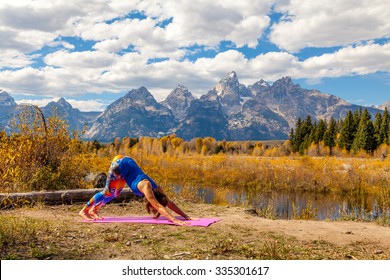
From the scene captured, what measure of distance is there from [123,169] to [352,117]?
71142 millimetres

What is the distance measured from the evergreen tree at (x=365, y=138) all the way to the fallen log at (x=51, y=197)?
60.0 m

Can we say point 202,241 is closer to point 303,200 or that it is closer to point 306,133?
point 303,200

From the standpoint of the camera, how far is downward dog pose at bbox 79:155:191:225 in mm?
8492

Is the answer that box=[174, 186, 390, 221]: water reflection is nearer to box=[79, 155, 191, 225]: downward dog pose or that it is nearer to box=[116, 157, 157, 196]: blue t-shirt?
box=[79, 155, 191, 225]: downward dog pose

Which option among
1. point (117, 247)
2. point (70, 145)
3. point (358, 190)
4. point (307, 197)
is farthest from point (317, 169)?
point (117, 247)

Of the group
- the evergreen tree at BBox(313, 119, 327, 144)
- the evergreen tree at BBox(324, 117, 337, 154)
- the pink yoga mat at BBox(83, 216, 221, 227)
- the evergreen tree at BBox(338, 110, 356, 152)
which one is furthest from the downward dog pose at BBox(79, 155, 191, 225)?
the evergreen tree at BBox(313, 119, 327, 144)

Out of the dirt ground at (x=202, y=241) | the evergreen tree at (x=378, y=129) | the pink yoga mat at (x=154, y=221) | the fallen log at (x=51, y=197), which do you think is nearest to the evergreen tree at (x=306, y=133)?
the evergreen tree at (x=378, y=129)

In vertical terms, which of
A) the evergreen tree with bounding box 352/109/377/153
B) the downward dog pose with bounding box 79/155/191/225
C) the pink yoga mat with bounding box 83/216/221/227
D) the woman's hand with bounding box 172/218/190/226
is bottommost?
the pink yoga mat with bounding box 83/216/221/227

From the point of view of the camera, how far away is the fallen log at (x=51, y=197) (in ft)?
35.9

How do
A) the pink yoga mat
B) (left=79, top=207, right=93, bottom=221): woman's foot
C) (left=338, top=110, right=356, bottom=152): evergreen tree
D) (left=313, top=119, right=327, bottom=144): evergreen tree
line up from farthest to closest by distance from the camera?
(left=313, top=119, right=327, bottom=144): evergreen tree, (left=338, top=110, right=356, bottom=152): evergreen tree, (left=79, top=207, right=93, bottom=221): woman's foot, the pink yoga mat

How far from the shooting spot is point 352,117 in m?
71.9

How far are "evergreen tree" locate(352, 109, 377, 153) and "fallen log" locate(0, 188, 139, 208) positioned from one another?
60.0 meters

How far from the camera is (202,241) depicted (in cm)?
714

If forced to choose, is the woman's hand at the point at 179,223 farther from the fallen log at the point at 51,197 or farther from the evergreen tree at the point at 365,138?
the evergreen tree at the point at 365,138
